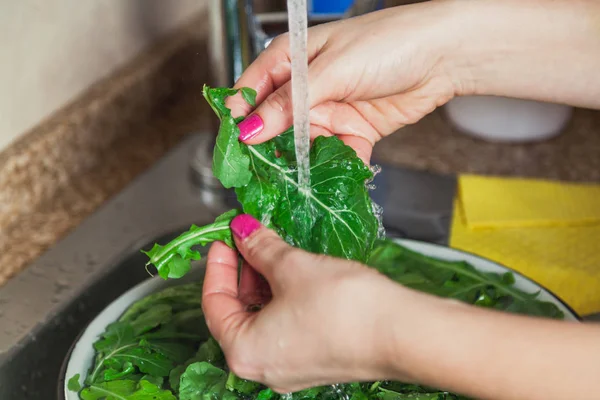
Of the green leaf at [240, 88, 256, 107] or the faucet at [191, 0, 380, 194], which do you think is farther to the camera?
the faucet at [191, 0, 380, 194]

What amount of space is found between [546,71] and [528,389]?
395 millimetres

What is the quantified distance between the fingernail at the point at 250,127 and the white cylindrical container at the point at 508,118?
66cm

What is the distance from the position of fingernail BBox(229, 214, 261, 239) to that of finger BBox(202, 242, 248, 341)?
20 millimetres

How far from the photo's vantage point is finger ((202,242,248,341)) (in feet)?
1.73

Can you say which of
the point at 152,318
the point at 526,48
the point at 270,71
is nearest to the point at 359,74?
the point at 270,71

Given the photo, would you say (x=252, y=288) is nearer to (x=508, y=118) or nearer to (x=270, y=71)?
(x=270, y=71)

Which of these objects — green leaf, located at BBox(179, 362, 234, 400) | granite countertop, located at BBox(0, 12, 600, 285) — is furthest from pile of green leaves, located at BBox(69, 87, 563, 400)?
granite countertop, located at BBox(0, 12, 600, 285)

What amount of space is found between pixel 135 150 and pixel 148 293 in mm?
486

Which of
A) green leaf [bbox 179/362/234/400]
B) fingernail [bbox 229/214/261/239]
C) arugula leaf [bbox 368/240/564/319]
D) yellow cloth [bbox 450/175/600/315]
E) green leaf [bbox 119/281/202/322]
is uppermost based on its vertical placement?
fingernail [bbox 229/214/261/239]

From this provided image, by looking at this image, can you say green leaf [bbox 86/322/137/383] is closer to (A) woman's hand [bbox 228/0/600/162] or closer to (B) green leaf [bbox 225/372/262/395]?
(B) green leaf [bbox 225/372/262/395]

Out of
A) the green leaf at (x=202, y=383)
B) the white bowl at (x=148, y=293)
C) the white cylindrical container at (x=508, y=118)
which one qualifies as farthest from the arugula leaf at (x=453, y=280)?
the white cylindrical container at (x=508, y=118)

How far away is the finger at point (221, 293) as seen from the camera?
0.53m

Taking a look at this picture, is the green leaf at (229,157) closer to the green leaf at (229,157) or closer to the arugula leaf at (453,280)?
the green leaf at (229,157)

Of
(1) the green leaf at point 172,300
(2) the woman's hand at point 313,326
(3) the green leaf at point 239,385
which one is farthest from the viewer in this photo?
(1) the green leaf at point 172,300
